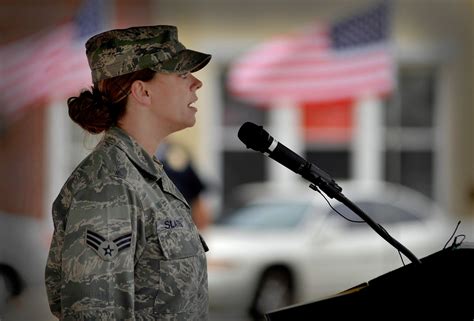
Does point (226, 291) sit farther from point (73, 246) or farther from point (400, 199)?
point (73, 246)

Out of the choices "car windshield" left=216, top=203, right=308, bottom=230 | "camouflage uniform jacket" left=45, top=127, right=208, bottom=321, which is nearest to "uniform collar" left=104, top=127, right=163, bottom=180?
"camouflage uniform jacket" left=45, top=127, right=208, bottom=321

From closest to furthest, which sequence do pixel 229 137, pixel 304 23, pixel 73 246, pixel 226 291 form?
pixel 73 246 → pixel 226 291 → pixel 304 23 → pixel 229 137

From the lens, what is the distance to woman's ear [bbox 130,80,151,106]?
7.57 feet

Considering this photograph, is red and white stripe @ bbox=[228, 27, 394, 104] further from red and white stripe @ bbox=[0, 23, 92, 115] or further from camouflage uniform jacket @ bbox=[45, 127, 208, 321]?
camouflage uniform jacket @ bbox=[45, 127, 208, 321]

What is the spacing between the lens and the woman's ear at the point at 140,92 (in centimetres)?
231

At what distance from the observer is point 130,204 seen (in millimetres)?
2146

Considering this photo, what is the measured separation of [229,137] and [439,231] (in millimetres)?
2587

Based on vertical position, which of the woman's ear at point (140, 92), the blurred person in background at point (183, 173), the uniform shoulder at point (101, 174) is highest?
the woman's ear at point (140, 92)

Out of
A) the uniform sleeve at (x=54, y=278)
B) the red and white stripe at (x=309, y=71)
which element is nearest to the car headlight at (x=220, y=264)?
the red and white stripe at (x=309, y=71)

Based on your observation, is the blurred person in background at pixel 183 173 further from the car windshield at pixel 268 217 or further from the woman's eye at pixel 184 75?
the woman's eye at pixel 184 75

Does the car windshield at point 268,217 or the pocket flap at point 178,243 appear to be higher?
the pocket flap at point 178,243

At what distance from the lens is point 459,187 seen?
10734 millimetres

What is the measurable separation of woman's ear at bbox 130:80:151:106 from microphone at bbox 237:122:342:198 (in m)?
0.23

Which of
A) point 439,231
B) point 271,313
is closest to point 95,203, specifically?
point 271,313
